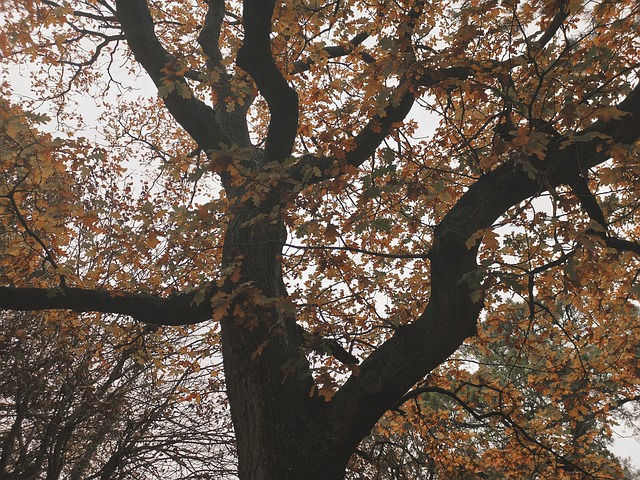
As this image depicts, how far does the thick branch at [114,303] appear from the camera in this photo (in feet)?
12.0

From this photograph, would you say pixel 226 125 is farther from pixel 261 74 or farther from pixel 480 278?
pixel 480 278

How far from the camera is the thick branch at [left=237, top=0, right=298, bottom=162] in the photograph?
135 inches

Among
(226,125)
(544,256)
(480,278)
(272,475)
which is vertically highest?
(226,125)

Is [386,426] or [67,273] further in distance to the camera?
[386,426]

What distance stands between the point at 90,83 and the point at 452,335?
7.66 m

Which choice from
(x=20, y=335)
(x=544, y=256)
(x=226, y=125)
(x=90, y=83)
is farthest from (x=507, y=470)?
(x=90, y=83)

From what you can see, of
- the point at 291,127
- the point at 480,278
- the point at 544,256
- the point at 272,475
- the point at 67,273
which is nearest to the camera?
the point at 480,278

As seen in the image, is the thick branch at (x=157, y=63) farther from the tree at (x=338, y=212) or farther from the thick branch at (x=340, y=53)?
the thick branch at (x=340, y=53)

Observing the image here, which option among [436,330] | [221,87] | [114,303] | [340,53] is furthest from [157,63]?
[436,330]

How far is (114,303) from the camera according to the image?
3.83 meters

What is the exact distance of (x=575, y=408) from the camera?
539cm

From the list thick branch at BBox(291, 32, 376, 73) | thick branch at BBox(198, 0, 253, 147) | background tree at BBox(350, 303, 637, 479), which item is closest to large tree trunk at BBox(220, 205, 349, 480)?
background tree at BBox(350, 303, 637, 479)

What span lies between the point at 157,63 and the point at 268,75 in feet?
5.88

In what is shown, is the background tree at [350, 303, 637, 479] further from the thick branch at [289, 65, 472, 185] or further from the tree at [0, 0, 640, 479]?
the thick branch at [289, 65, 472, 185]
